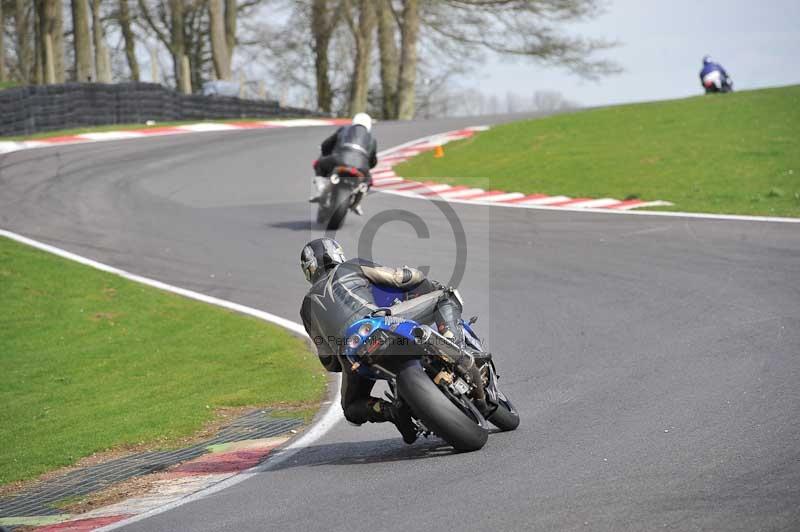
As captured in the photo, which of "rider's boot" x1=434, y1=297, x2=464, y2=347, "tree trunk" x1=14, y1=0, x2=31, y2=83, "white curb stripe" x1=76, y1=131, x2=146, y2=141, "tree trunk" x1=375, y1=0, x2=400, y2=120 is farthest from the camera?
"tree trunk" x1=14, y1=0, x2=31, y2=83

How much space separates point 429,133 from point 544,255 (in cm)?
1549

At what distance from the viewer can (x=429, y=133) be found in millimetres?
28625

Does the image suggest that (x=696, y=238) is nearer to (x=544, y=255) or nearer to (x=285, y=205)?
(x=544, y=255)

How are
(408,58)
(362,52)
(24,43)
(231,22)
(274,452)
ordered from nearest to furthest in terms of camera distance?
(274,452) < (408,58) < (362,52) < (231,22) < (24,43)

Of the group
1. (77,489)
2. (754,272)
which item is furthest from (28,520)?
(754,272)

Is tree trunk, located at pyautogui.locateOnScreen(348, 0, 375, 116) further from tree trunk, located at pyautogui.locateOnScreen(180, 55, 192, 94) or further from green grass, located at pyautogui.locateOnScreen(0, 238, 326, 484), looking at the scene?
green grass, located at pyautogui.locateOnScreen(0, 238, 326, 484)

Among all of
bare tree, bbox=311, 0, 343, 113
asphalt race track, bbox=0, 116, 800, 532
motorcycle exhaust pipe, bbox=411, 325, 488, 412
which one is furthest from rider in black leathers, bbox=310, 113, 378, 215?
bare tree, bbox=311, 0, 343, 113

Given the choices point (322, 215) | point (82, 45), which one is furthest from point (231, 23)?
point (322, 215)

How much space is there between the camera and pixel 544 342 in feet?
31.8

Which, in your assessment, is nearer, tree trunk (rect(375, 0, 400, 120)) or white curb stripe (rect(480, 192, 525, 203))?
white curb stripe (rect(480, 192, 525, 203))

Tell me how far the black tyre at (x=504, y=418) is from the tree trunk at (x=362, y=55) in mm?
Result: 40012

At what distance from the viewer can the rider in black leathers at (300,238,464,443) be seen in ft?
21.1

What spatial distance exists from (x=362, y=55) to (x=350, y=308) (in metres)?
41.8

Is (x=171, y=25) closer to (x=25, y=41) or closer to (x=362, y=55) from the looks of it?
(x=25, y=41)
